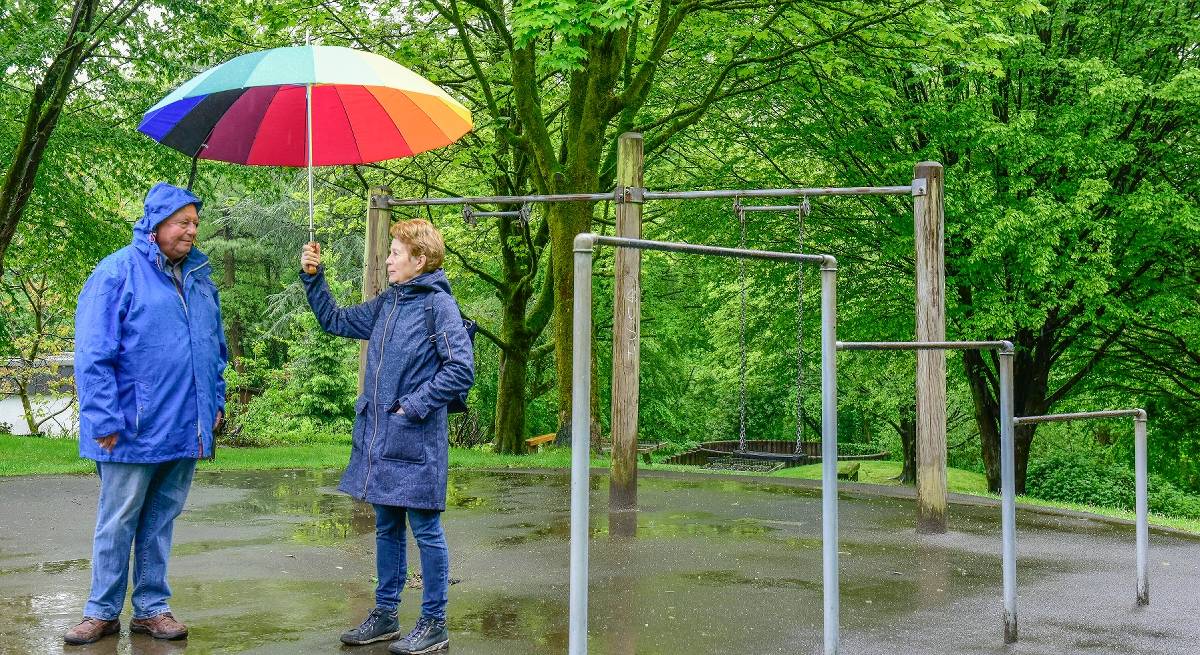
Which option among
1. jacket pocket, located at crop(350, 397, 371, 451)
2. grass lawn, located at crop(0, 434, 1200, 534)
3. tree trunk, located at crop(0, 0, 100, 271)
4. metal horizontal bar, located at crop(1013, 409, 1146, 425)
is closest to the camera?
jacket pocket, located at crop(350, 397, 371, 451)

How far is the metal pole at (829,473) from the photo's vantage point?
4.71 m

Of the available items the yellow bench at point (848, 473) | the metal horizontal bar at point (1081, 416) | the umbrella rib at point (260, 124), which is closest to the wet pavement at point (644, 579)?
the metal horizontal bar at point (1081, 416)

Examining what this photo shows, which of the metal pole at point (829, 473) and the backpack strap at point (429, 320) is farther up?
the backpack strap at point (429, 320)

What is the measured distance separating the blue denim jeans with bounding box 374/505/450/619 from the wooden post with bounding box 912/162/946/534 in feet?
16.8

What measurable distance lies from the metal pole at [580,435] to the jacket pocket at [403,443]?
127 centimetres

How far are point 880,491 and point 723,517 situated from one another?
116 inches

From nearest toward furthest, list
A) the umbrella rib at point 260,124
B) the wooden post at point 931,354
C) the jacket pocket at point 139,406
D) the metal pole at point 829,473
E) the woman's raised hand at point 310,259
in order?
the metal pole at point 829,473 → the jacket pocket at point 139,406 → the woman's raised hand at point 310,259 → the umbrella rib at point 260,124 → the wooden post at point 931,354

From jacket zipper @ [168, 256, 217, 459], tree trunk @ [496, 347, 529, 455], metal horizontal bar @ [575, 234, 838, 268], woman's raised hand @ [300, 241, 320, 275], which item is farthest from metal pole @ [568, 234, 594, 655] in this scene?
tree trunk @ [496, 347, 529, 455]

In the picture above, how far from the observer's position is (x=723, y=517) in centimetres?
957

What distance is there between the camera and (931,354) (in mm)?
8953

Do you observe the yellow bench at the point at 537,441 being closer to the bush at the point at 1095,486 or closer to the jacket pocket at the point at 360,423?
the bush at the point at 1095,486

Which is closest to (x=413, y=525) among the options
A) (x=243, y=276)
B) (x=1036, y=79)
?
(x=1036, y=79)

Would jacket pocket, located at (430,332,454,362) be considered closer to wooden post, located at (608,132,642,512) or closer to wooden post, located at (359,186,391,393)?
wooden post, located at (608,132,642,512)

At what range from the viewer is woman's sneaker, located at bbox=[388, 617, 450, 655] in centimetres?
483
